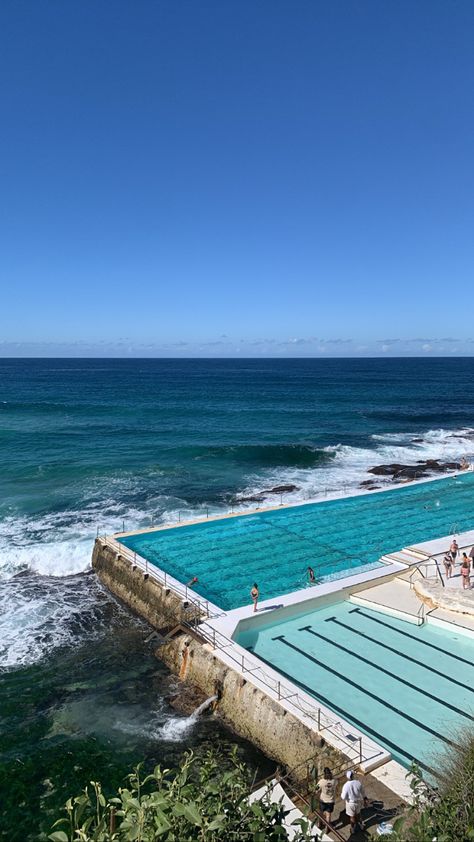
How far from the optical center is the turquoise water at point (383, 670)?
1002 cm

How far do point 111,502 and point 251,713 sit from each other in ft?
57.9

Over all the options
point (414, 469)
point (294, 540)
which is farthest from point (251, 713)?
point (414, 469)

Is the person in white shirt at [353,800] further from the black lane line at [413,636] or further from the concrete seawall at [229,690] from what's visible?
the black lane line at [413,636]

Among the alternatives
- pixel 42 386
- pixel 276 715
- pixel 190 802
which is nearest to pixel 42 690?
pixel 276 715

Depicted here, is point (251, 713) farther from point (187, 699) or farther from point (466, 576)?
point (466, 576)

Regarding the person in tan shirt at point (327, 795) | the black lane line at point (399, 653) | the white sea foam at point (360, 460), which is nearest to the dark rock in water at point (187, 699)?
the black lane line at point (399, 653)

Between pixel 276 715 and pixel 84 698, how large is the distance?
5043 millimetres

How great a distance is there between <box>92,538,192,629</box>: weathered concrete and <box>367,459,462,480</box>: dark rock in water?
756 inches

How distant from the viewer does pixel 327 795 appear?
25.0ft

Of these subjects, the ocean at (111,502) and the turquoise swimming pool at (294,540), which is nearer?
the ocean at (111,502)

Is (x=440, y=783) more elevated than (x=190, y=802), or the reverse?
(x=190, y=802)

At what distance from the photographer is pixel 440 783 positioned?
685 centimetres

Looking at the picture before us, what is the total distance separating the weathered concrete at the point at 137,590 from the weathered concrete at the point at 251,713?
4.54ft

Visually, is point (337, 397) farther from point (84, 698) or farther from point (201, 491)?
point (84, 698)
